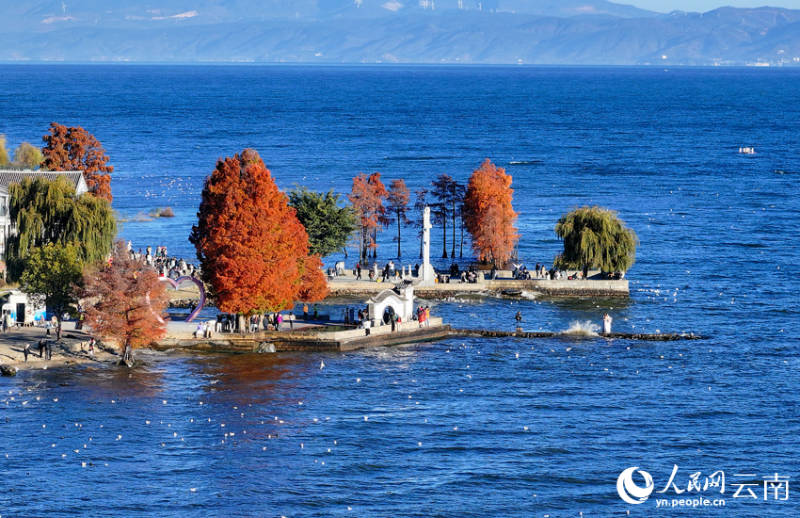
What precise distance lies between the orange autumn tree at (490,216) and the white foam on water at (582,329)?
19.6 metres

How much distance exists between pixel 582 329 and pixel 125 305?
28764mm

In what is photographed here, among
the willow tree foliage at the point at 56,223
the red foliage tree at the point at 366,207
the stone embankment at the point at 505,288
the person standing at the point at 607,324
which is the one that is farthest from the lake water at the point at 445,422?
the red foliage tree at the point at 366,207

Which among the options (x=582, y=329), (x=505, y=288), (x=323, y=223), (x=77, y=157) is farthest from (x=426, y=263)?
(x=77, y=157)

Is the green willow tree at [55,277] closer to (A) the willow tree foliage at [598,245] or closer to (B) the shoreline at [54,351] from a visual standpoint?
(B) the shoreline at [54,351]

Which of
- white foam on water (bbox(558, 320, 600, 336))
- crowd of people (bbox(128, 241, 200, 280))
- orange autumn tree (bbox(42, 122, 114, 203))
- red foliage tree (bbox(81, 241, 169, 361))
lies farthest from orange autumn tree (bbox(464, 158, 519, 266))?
red foliage tree (bbox(81, 241, 169, 361))

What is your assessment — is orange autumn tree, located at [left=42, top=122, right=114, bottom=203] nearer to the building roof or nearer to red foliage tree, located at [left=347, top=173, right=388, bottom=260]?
the building roof

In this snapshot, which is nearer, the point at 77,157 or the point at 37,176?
the point at 37,176

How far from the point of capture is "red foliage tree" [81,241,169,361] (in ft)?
214

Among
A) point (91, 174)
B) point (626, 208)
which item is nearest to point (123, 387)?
point (91, 174)

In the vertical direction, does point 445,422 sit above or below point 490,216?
below

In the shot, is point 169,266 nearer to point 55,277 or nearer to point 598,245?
point 55,277

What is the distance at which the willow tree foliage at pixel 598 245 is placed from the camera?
91375mm

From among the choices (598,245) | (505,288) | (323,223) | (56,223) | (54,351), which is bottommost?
(54,351)

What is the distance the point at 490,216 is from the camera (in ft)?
321
